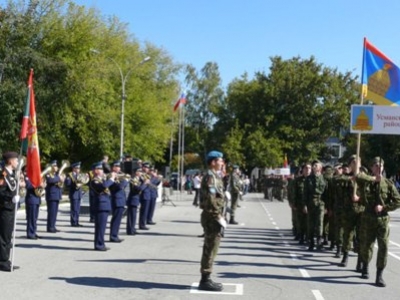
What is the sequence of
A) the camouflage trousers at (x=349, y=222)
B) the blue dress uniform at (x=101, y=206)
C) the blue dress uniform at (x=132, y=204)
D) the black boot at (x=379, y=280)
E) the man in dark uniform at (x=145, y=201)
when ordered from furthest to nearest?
the man in dark uniform at (x=145, y=201)
the blue dress uniform at (x=132, y=204)
the blue dress uniform at (x=101, y=206)
the camouflage trousers at (x=349, y=222)
the black boot at (x=379, y=280)

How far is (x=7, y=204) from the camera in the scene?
1086cm

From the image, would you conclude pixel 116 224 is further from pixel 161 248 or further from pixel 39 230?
pixel 39 230

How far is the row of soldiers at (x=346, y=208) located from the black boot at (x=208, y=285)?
105 inches

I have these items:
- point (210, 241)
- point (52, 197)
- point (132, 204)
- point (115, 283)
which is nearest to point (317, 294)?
point (210, 241)

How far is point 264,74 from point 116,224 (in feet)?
180

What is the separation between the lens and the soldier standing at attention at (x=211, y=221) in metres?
9.39

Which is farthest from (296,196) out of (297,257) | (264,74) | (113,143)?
(264,74)

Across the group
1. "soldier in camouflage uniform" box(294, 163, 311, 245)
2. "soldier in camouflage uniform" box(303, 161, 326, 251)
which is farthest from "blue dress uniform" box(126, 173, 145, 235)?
"soldier in camouflage uniform" box(303, 161, 326, 251)

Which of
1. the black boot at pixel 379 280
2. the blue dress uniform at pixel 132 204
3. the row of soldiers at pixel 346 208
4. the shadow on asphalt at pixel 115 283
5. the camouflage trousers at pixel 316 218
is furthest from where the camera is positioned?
the blue dress uniform at pixel 132 204

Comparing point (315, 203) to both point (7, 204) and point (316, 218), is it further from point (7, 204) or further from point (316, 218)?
point (7, 204)

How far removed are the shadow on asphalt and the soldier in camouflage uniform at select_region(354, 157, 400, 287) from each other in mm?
3087

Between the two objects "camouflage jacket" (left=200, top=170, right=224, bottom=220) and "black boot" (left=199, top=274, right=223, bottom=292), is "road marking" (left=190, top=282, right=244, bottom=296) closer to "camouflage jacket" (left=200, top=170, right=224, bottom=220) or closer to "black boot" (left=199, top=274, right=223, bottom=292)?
"black boot" (left=199, top=274, right=223, bottom=292)

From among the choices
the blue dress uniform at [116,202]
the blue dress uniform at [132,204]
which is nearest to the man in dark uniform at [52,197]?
the blue dress uniform at [132,204]

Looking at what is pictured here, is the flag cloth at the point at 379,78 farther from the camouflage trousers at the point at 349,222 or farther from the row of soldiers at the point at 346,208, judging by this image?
the camouflage trousers at the point at 349,222
